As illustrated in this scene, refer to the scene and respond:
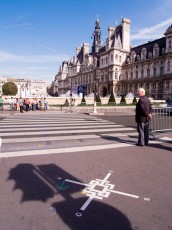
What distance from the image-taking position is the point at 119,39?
8256cm

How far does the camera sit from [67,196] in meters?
3.83

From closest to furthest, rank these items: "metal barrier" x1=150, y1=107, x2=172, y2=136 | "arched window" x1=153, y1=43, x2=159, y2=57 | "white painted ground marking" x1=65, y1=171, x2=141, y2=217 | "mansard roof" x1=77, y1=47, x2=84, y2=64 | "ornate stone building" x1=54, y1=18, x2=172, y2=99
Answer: "white painted ground marking" x1=65, y1=171, x2=141, y2=217
"metal barrier" x1=150, y1=107, x2=172, y2=136
"ornate stone building" x1=54, y1=18, x2=172, y2=99
"arched window" x1=153, y1=43, x2=159, y2=57
"mansard roof" x1=77, y1=47, x2=84, y2=64

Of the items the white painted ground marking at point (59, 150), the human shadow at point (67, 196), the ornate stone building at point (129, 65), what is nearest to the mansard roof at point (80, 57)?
the ornate stone building at point (129, 65)

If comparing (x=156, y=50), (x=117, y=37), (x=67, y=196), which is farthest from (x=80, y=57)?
(x=67, y=196)

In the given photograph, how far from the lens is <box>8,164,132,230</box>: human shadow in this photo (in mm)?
3092

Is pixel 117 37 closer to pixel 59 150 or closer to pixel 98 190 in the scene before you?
pixel 59 150

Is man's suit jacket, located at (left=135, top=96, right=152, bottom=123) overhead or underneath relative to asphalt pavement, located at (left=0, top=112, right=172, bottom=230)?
overhead

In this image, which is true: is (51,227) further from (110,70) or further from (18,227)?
(110,70)

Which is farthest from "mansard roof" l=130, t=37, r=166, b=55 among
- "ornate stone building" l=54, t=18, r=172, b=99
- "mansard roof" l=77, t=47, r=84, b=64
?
"mansard roof" l=77, t=47, r=84, b=64

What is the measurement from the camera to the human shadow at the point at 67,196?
3.09 meters

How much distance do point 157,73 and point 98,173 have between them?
68.6m

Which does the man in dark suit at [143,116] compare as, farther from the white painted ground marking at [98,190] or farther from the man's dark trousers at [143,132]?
the white painted ground marking at [98,190]

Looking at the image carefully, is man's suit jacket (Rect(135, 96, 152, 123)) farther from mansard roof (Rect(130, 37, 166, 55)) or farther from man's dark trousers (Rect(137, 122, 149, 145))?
mansard roof (Rect(130, 37, 166, 55))

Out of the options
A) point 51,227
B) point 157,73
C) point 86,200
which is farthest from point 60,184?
point 157,73
